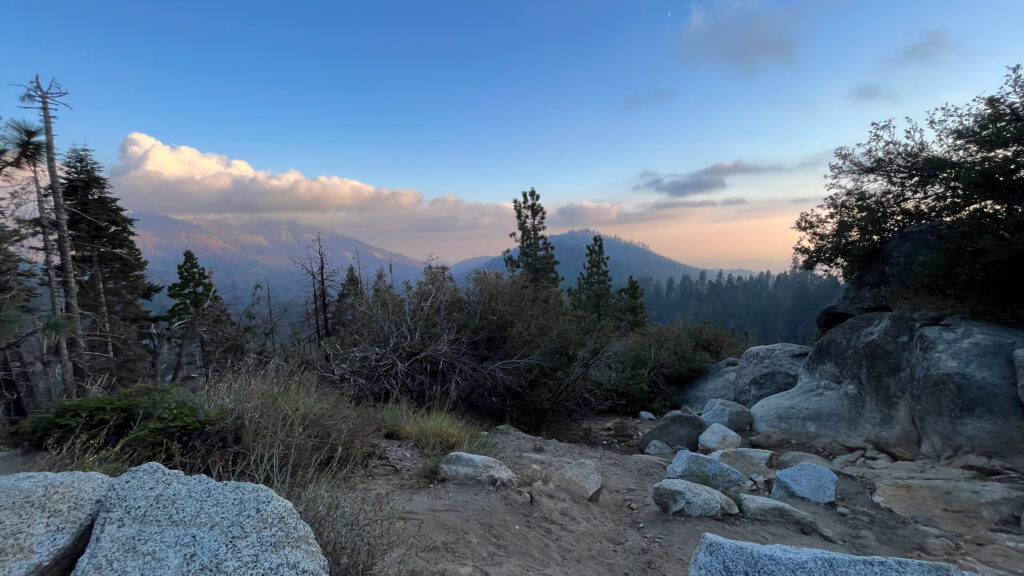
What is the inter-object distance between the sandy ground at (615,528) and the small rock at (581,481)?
0.11 m

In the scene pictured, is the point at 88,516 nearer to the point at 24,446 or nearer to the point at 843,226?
the point at 24,446

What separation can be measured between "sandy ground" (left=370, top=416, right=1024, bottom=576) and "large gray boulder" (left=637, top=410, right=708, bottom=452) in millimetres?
3140

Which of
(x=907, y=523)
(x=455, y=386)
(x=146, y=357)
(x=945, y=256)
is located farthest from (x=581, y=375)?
(x=146, y=357)

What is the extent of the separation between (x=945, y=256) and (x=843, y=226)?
3132 mm

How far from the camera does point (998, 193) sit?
859 centimetres

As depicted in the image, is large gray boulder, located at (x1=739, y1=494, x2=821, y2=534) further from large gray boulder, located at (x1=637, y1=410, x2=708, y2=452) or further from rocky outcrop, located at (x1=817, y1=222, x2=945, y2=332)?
rocky outcrop, located at (x1=817, y1=222, x2=945, y2=332)

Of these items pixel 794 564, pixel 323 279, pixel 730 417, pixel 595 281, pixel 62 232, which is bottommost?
pixel 730 417

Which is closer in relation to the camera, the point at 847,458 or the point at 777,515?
the point at 777,515

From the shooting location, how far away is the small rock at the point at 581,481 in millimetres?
5348

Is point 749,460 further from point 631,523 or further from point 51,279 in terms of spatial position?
point 51,279

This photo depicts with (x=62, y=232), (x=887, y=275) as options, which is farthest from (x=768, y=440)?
(x=62, y=232)

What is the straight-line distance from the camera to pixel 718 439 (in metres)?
8.93

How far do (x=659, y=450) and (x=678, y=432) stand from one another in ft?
2.38

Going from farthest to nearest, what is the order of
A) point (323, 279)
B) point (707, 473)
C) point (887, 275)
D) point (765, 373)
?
point (323, 279) → point (765, 373) → point (887, 275) → point (707, 473)
